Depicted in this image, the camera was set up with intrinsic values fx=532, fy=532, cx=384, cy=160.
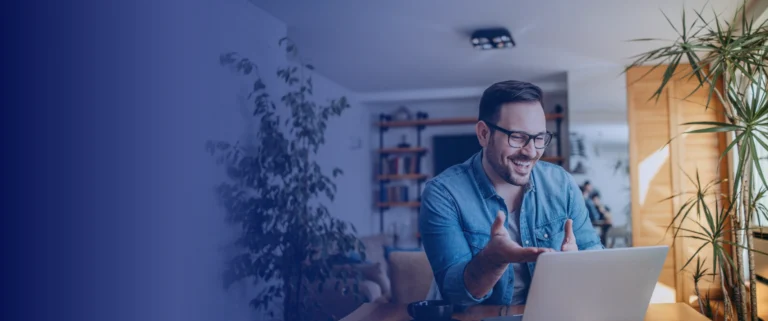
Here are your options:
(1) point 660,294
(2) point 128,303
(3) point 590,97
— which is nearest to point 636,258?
(2) point 128,303

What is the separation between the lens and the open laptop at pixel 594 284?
4.44 feet

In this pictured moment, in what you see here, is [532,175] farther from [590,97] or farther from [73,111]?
[590,97]

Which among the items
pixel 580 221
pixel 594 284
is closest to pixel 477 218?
pixel 580 221

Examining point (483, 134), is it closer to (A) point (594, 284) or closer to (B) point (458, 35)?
(A) point (594, 284)

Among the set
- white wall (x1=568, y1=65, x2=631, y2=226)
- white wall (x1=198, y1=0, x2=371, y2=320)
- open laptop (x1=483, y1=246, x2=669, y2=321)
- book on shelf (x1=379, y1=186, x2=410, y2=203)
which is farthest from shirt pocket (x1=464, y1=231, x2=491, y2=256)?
white wall (x1=568, y1=65, x2=631, y2=226)

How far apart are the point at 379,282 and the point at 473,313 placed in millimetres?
1728

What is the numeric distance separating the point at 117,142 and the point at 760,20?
3571 millimetres

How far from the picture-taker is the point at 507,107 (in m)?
2.19

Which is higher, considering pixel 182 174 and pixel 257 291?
→ pixel 182 174

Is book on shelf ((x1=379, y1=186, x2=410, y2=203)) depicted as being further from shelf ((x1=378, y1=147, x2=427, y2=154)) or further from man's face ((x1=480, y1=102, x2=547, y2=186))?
man's face ((x1=480, y1=102, x2=547, y2=186))

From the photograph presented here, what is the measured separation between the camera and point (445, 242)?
213cm

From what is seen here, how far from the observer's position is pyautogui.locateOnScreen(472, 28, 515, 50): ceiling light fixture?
3.32 meters

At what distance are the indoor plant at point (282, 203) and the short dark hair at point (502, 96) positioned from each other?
96cm

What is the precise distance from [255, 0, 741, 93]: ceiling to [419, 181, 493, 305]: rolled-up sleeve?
0.66 meters
